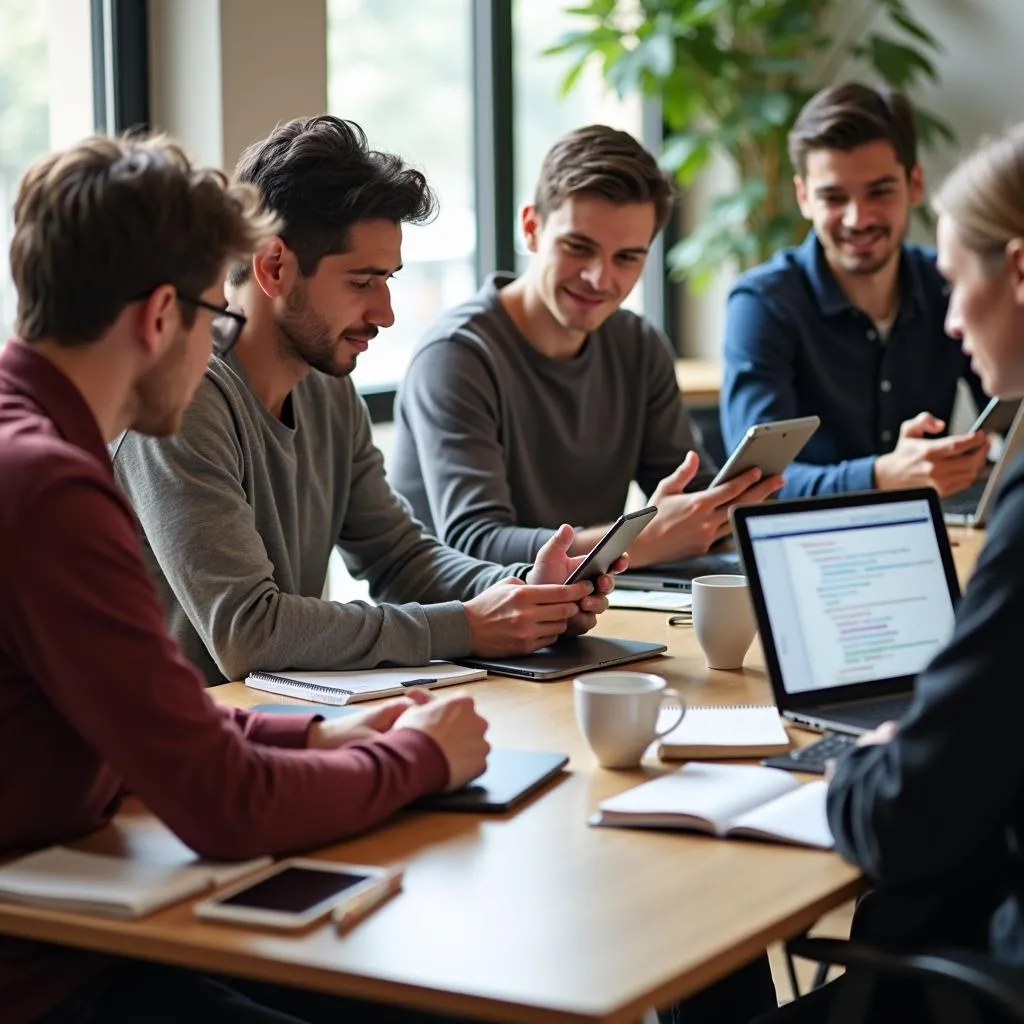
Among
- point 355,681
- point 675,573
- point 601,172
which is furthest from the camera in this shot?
point 601,172

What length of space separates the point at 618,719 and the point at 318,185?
94cm

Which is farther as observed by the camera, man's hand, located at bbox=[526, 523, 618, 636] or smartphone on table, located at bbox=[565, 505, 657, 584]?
man's hand, located at bbox=[526, 523, 618, 636]

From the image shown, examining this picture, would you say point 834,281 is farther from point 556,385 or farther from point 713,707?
point 713,707

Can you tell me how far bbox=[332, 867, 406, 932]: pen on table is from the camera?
123cm

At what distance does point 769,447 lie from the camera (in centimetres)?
244

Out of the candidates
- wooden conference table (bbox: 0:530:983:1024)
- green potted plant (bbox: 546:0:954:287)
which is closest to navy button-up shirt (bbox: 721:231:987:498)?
green potted plant (bbox: 546:0:954:287)

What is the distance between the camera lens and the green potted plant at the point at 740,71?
4434 millimetres

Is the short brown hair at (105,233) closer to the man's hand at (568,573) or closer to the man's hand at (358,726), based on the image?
the man's hand at (358,726)

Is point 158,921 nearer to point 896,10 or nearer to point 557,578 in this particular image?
point 557,578

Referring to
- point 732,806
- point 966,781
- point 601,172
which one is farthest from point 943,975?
point 601,172

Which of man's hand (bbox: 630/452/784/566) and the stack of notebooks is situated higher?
man's hand (bbox: 630/452/784/566)

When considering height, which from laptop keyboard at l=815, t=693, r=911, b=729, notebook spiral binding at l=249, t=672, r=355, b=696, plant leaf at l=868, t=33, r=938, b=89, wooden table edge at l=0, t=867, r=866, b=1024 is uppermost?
plant leaf at l=868, t=33, r=938, b=89

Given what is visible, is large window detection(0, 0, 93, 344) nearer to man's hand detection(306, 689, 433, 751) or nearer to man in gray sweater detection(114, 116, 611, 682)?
man in gray sweater detection(114, 116, 611, 682)

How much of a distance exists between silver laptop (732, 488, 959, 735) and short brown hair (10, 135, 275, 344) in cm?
65
